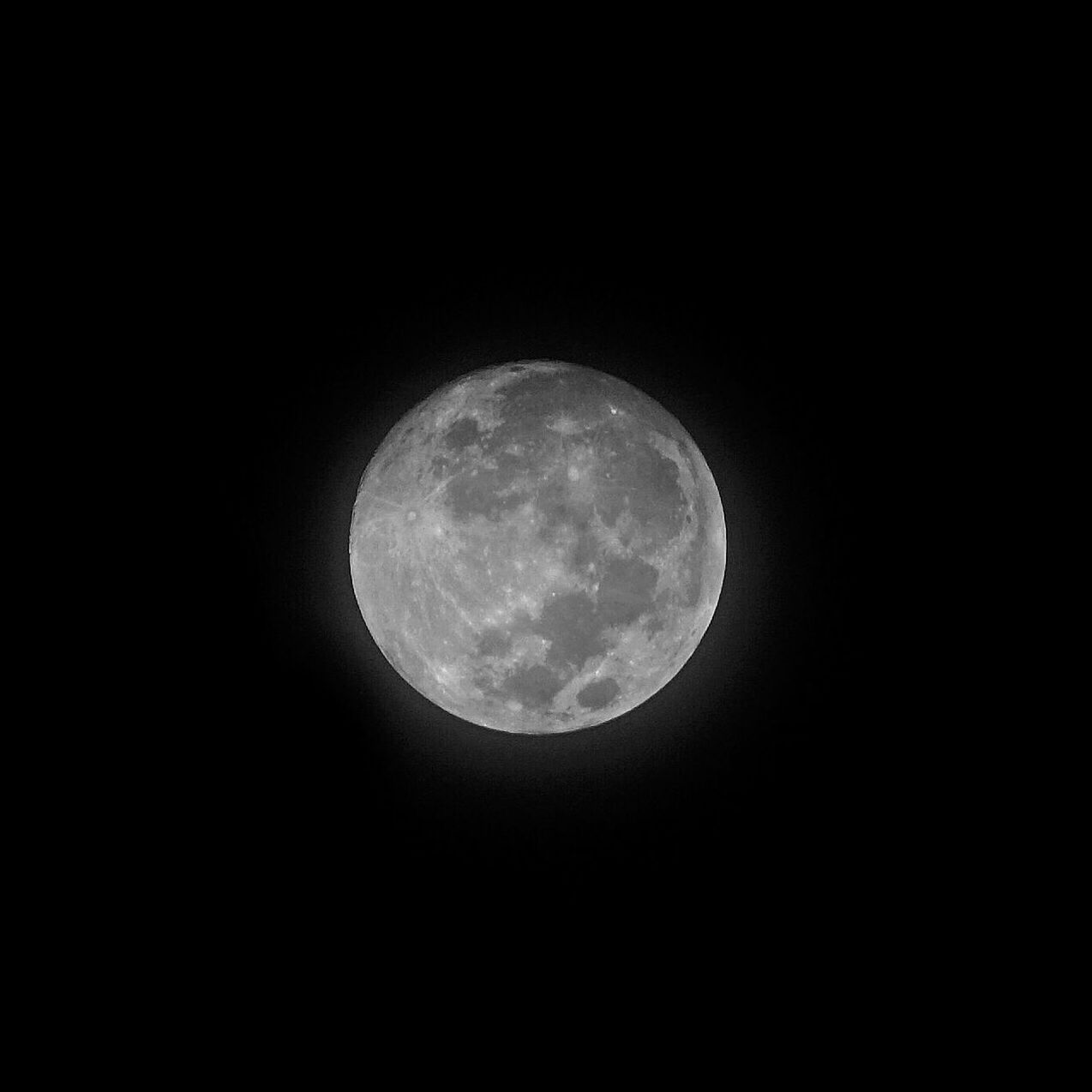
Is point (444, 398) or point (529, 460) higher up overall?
point (444, 398)

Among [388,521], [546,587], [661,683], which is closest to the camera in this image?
[546,587]

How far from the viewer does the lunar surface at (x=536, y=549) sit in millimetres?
4023

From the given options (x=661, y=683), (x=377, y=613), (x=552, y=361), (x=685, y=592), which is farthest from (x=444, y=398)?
(x=661, y=683)

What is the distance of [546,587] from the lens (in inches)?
158

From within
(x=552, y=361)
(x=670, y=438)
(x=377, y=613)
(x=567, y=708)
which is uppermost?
(x=552, y=361)

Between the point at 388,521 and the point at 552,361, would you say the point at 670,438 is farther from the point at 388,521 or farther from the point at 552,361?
the point at 388,521

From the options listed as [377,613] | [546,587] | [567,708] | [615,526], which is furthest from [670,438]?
[377,613]

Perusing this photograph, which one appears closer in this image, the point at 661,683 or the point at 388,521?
the point at 388,521

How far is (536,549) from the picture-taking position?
3.99 m

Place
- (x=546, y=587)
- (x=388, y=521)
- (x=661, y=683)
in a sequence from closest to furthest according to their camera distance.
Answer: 1. (x=546, y=587)
2. (x=388, y=521)
3. (x=661, y=683)

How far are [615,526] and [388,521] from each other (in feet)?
4.03

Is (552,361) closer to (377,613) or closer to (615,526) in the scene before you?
(615,526)

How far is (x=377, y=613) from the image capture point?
452 cm

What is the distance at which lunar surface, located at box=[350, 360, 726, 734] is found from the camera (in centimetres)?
402
